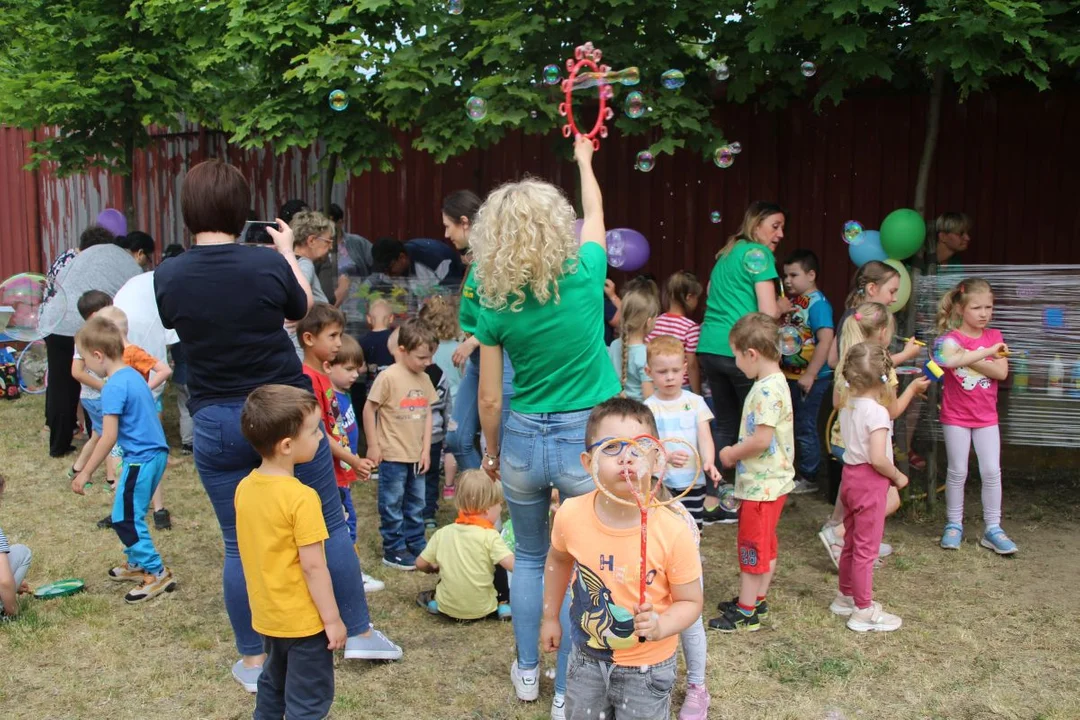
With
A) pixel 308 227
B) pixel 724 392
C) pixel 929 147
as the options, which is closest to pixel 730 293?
pixel 724 392

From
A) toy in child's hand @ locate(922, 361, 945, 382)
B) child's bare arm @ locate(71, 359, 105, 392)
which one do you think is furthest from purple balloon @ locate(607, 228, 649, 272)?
child's bare arm @ locate(71, 359, 105, 392)

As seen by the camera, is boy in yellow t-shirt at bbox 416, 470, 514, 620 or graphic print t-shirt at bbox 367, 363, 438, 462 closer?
boy in yellow t-shirt at bbox 416, 470, 514, 620

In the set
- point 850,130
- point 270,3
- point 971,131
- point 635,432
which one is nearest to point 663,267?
point 850,130

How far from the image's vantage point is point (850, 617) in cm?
473

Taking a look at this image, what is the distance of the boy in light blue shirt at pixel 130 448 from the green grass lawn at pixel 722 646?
22 cm

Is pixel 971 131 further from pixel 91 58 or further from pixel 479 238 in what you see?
pixel 91 58

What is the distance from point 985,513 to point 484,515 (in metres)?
3.01

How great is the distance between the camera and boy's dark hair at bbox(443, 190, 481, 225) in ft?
15.4

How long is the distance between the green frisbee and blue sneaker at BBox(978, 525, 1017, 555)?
497 cm

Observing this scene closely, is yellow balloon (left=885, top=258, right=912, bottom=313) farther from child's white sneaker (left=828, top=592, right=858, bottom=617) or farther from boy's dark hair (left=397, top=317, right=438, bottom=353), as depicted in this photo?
boy's dark hair (left=397, top=317, right=438, bottom=353)

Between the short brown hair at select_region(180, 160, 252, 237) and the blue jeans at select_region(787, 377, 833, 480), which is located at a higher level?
the short brown hair at select_region(180, 160, 252, 237)

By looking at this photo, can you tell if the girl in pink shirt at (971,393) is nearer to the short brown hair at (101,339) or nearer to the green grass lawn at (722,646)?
the green grass lawn at (722,646)

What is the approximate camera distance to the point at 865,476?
4691mm

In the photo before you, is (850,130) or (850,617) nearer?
(850,617)
